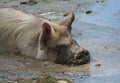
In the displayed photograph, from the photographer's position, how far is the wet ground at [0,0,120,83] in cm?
724

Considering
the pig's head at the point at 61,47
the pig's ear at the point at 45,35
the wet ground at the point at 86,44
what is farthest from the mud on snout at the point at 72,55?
the pig's ear at the point at 45,35

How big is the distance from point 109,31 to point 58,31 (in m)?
1.63

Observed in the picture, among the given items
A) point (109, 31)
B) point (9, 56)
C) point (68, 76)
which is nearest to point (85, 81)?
point (68, 76)

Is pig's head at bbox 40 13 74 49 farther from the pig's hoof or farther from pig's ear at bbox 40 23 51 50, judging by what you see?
the pig's hoof

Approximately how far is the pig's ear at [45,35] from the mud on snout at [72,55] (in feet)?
0.75

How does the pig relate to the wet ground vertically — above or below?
above

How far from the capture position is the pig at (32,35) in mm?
7914

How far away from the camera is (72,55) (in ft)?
25.3

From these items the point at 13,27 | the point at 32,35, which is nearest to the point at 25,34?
the point at 32,35

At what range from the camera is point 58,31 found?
26.4 feet

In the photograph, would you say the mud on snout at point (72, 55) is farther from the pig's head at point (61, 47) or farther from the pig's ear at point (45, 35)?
the pig's ear at point (45, 35)

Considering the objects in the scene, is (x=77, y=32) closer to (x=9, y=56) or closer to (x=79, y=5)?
(x=9, y=56)

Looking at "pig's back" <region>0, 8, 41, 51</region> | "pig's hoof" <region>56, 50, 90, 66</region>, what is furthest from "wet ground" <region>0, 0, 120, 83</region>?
"pig's back" <region>0, 8, 41, 51</region>

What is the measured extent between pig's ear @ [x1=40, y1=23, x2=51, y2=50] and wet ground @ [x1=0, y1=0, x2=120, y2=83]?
1.06ft
